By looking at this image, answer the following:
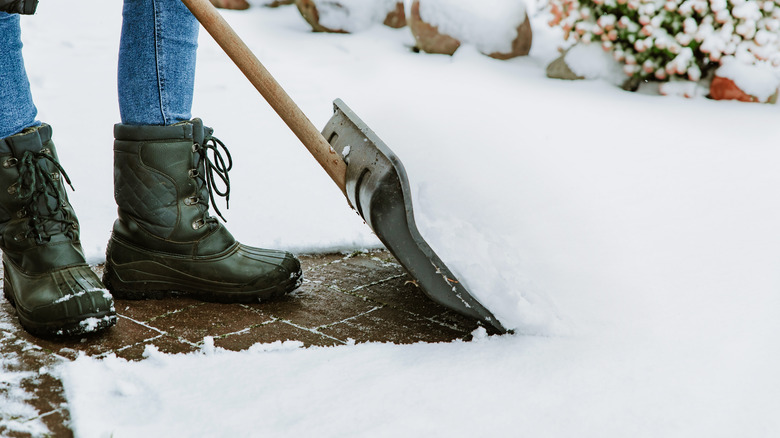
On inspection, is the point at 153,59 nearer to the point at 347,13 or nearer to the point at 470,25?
the point at 470,25

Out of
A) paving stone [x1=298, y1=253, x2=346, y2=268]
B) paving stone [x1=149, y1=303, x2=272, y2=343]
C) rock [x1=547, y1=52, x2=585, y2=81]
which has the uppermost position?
rock [x1=547, y1=52, x2=585, y2=81]

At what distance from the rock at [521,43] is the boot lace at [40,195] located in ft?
12.6

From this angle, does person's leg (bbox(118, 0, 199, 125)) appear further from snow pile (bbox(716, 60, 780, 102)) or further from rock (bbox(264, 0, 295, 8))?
rock (bbox(264, 0, 295, 8))

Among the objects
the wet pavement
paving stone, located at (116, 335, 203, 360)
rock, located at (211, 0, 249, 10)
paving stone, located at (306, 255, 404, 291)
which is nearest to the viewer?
the wet pavement

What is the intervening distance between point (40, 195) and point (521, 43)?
159 inches

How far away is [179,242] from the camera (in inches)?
73.4

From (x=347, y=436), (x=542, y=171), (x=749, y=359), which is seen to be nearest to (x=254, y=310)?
(x=347, y=436)

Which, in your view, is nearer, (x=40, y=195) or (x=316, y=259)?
(x=40, y=195)

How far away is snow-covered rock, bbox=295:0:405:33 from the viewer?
17.6 feet

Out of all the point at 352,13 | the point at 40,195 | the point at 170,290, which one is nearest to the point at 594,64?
the point at 352,13

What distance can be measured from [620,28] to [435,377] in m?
3.50

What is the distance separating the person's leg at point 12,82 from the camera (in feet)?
5.24

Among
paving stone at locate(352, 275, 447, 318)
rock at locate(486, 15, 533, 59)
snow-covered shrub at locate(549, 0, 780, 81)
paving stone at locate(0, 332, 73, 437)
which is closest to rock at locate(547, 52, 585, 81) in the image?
snow-covered shrub at locate(549, 0, 780, 81)

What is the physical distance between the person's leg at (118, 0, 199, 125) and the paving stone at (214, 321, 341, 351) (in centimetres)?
57
